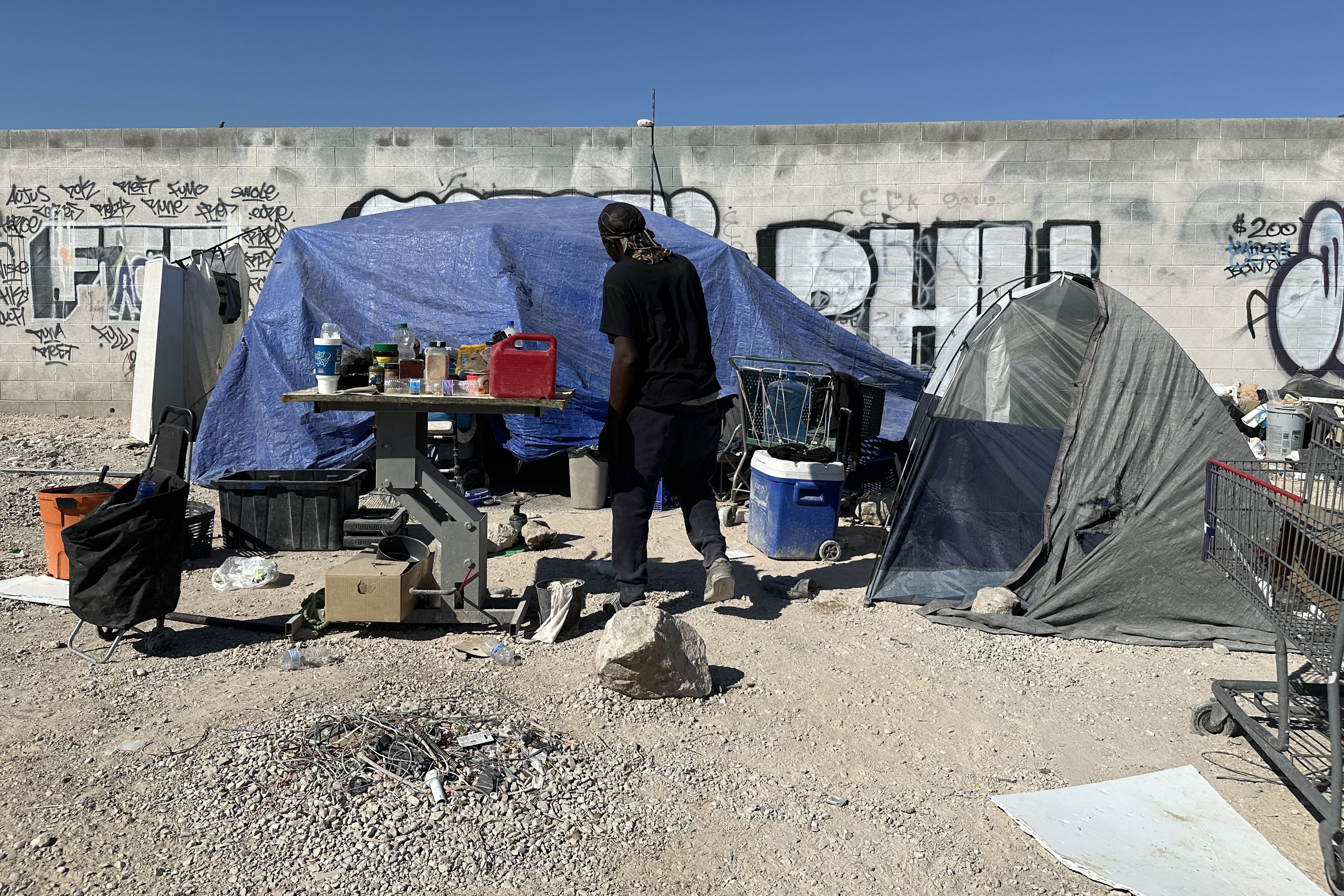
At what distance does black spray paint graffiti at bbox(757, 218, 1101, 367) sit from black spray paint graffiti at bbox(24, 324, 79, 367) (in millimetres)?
7525

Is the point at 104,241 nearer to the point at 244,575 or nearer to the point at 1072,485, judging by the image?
the point at 244,575

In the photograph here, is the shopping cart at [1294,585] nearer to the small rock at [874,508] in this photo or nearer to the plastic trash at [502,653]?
the plastic trash at [502,653]

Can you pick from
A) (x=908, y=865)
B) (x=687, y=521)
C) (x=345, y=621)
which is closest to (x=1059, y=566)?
(x=687, y=521)

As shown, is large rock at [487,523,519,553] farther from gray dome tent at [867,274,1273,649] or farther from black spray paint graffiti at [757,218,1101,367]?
black spray paint graffiti at [757,218,1101,367]

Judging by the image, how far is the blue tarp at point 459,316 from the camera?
7.23m

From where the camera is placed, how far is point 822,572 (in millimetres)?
5480

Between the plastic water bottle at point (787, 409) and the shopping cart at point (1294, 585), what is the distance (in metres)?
3.05

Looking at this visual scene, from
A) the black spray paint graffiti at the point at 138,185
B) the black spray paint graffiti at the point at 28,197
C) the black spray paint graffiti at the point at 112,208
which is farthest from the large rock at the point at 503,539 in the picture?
the black spray paint graffiti at the point at 28,197

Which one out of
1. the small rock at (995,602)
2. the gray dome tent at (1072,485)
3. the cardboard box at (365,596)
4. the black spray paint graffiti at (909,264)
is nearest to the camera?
the cardboard box at (365,596)

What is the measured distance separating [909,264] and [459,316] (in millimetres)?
4976

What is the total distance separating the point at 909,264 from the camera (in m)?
10.2

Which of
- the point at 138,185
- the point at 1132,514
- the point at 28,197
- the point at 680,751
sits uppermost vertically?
the point at 138,185

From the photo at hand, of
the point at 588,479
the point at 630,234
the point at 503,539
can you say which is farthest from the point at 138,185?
the point at 630,234

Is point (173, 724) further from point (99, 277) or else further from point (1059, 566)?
point (99, 277)
